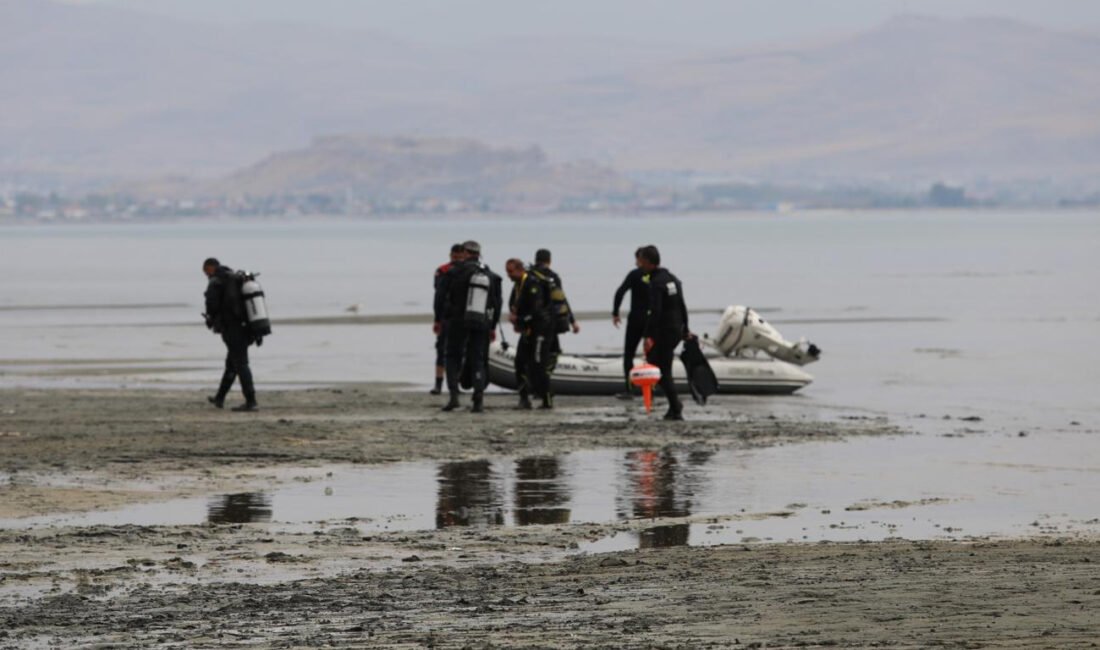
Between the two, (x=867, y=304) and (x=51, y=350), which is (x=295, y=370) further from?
(x=867, y=304)

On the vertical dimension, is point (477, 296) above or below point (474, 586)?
above

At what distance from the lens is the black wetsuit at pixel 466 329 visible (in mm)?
19141

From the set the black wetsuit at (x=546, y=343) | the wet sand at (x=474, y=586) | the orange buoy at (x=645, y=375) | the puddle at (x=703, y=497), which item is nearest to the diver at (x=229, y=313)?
the black wetsuit at (x=546, y=343)

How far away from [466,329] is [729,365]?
483 centimetres

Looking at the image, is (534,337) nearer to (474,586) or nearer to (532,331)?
(532,331)

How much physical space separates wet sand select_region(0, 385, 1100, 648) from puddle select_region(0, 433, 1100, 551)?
0.39 meters

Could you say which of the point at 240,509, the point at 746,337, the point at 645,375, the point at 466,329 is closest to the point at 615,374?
the point at 746,337

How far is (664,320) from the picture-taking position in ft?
61.9

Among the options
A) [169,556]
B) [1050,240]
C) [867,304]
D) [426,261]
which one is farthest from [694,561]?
[1050,240]

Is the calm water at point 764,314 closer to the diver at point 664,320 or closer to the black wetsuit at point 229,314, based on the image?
the diver at point 664,320

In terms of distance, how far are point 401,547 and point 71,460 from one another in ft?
16.5

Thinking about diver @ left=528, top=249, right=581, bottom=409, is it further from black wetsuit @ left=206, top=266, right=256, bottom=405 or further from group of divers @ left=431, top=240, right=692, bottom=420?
black wetsuit @ left=206, top=266, right=256, bottom=405

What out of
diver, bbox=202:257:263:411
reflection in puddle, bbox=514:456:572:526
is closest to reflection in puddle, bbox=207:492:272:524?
reflection in puddle, bbox=514:456:572:526

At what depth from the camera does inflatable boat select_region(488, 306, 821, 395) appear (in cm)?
2238
